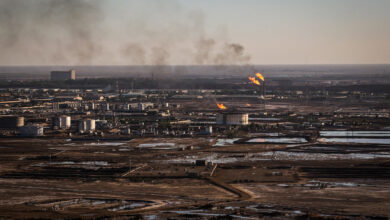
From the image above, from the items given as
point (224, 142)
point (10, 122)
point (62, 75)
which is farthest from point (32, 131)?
point (62, 75)

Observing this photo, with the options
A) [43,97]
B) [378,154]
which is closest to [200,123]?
[378,154]

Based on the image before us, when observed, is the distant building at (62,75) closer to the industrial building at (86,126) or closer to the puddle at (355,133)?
the industrial building at (86,126)

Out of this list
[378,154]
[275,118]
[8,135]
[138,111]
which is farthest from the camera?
[138,111]

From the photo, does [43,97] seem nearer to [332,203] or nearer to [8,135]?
[8,135]

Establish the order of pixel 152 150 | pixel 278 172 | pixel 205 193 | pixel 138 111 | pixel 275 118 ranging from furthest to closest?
pixel 138 111 < pixel 275 118 < pixel 152 150 < pixel 278 172 < pixel 205 193

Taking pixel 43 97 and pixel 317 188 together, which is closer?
pixel 317 188

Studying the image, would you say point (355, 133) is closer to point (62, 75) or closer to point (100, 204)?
point (100, 204)

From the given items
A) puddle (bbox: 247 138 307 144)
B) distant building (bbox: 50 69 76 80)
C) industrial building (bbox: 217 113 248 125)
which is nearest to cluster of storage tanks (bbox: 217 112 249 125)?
industrial building (bbox: 217 113 248 125)
